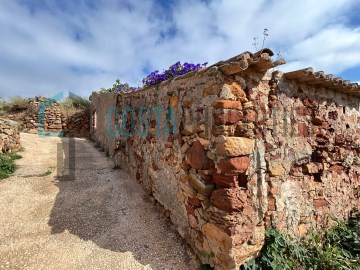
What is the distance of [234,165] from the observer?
189cm

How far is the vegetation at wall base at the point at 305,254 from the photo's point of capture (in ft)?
6.81

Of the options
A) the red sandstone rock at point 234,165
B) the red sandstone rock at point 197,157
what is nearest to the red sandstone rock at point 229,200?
the red sandstone rock at point 234,165

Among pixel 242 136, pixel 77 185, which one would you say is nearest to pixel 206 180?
pixel 242 136

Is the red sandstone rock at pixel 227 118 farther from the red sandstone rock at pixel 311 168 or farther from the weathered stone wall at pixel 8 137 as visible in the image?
the weathered stone wall at pixel 8 137

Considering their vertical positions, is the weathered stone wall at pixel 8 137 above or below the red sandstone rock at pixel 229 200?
above

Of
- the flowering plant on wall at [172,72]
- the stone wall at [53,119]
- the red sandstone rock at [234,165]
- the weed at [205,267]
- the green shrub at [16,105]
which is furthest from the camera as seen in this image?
the green shrub at [16,105]

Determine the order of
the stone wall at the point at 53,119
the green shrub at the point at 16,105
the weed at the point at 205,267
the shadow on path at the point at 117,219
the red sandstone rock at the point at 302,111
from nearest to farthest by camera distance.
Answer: the weed at the point at 205,267 < the shadow on path at the point at 117,219 < the red sandstone rock at the point at 302,111 < the stone wall at the point at 53,119 < the green shrub at the point at 16,105

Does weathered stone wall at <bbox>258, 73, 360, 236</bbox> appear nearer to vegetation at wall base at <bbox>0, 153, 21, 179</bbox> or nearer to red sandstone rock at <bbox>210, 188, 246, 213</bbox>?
red sandstone rock at <bbox>210, 188, 246, 213</bbox>

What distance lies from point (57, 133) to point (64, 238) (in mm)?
9367

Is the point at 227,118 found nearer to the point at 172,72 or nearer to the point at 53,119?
the point at 172,72

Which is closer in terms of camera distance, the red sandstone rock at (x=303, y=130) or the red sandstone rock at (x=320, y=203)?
the red sandstone rock at (x=303, y=130)

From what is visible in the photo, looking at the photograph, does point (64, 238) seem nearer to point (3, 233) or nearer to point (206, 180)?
point (3, 233)

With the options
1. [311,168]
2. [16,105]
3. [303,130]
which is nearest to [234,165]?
[303,130]

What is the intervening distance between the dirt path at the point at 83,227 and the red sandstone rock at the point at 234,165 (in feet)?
3.70
